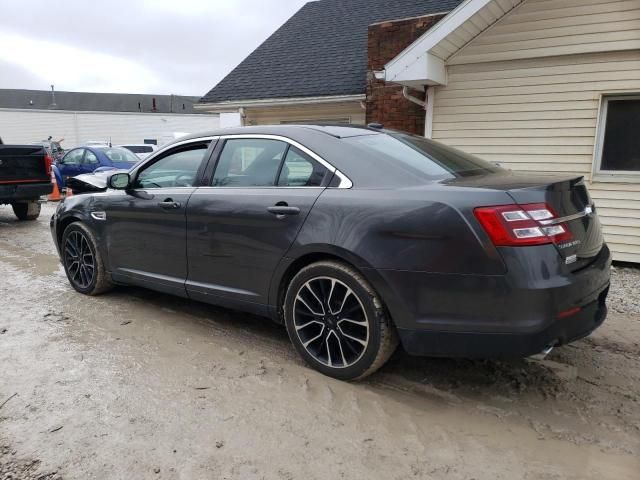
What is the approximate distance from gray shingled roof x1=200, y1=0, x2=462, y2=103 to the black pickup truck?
3.70m

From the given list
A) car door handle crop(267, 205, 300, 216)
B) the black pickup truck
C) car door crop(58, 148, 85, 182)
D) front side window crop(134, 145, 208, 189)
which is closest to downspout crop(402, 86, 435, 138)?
front side window crop(134, 145, 208, 189)

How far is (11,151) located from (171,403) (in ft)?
28.9

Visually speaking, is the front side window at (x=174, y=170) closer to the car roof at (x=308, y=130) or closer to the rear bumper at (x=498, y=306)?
the car roof at (x=308, y=130)

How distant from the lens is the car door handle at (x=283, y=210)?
10.7 ft

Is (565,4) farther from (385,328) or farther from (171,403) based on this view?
(171,403)

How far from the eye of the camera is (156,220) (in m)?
4.16

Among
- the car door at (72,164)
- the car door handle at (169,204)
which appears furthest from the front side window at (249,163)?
the car door at (72,164)

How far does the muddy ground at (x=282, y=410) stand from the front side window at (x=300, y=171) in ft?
4.15

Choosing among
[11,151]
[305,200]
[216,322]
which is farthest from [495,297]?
[11,151]

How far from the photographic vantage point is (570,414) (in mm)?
2842

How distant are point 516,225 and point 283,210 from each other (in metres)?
1.46

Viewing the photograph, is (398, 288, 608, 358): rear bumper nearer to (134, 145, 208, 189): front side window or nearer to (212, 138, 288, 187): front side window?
(212, 138, 288, 187): front side window

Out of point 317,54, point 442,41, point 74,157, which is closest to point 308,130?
point 442,41

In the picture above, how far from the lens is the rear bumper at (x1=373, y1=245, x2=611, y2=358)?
2533 mm
